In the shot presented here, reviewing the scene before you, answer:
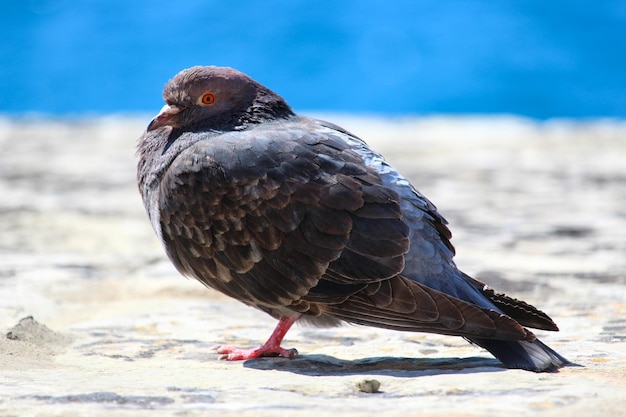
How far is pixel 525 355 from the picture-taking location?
120 inches

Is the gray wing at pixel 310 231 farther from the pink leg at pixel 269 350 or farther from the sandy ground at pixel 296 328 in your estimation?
the sandy ground at pixel 296 328

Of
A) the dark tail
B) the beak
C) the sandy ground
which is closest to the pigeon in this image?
the dark tail

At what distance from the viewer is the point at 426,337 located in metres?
3.86

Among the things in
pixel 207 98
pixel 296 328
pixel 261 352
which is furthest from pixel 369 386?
pixel 207 98

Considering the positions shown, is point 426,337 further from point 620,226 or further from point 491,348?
point 620,226

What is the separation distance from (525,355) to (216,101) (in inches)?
64.9

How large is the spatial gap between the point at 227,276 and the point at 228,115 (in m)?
0.71

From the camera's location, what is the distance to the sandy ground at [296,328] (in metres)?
2.64

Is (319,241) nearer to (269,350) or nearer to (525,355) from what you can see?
(269,350)

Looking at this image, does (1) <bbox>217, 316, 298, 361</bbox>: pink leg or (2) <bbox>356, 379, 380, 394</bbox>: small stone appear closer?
(2) <bbox>356, 379, 380, 394</bbox>: small stone

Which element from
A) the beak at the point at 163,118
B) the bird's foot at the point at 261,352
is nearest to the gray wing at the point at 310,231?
the bird's foot at the point at 261,352

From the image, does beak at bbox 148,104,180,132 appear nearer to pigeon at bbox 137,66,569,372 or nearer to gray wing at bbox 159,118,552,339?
pigeon at bbox 137,66,569,372

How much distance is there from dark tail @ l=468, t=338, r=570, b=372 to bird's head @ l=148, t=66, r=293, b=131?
134 centimetres

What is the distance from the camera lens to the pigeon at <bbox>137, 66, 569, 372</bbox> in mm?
3172
